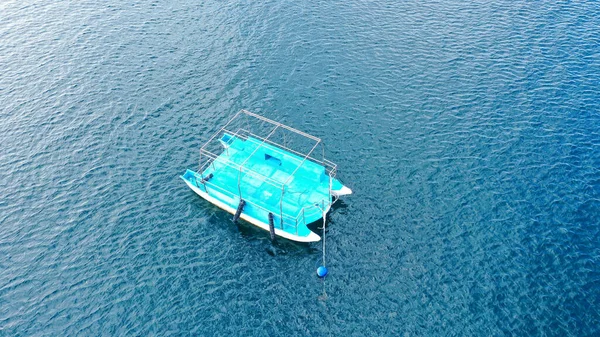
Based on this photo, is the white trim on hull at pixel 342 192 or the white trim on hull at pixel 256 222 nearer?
the white trim on hull at pixel 256 222

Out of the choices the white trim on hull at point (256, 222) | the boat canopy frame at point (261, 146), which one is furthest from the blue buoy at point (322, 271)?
the boat canopy frame at point (261, 146)

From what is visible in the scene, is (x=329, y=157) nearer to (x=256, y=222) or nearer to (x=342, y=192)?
(x=342, y=192)

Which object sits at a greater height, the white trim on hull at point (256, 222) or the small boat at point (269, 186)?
the small boat at point (269, 186)

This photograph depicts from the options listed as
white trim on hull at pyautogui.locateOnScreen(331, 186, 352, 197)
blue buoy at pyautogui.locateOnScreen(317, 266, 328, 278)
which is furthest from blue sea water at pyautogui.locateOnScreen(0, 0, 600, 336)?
white trim on hull at pyautogui.locateOnScreen(331, 186, 352, 197)

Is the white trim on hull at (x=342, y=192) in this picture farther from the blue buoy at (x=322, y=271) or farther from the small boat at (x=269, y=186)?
Result: the blue buoy at (x=322, y=271)

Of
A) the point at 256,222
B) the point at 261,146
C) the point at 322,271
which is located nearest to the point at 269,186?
the point at 256,222

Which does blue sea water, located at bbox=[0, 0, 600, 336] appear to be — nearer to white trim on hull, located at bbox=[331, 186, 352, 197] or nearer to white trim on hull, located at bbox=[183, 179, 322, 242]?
white trim on hull, located at bbox=[183, 179, 322, 242]
